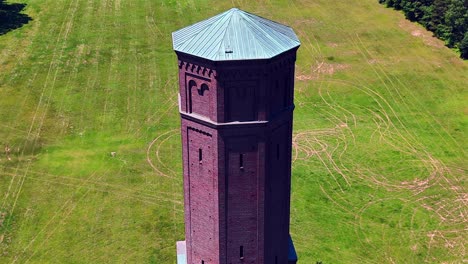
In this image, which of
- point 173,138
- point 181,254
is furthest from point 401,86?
point 181,254

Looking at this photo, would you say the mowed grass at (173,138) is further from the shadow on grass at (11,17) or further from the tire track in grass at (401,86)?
the shadow on grass at (11,17)

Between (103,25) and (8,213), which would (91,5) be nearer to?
(103,25)

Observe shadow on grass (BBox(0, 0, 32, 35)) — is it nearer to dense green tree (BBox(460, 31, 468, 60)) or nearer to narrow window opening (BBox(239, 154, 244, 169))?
dense green tree (BBox(460, 31, 468, 60))

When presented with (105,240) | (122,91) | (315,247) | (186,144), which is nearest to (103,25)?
(122,91)

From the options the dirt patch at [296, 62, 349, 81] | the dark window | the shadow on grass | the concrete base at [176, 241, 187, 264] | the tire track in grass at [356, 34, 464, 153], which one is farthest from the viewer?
the shadow on grass

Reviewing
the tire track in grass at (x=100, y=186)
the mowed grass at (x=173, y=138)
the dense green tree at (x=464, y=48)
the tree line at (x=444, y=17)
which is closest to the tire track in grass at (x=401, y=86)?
the mowed grass at (x=173, y=138)

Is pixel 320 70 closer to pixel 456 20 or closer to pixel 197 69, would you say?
pixel 456 20

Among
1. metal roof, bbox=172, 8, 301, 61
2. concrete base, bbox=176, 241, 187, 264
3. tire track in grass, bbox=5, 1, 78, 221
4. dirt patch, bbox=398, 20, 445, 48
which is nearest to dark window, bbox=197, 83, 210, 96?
metal roof, bbox=172, 8, 301, 61
